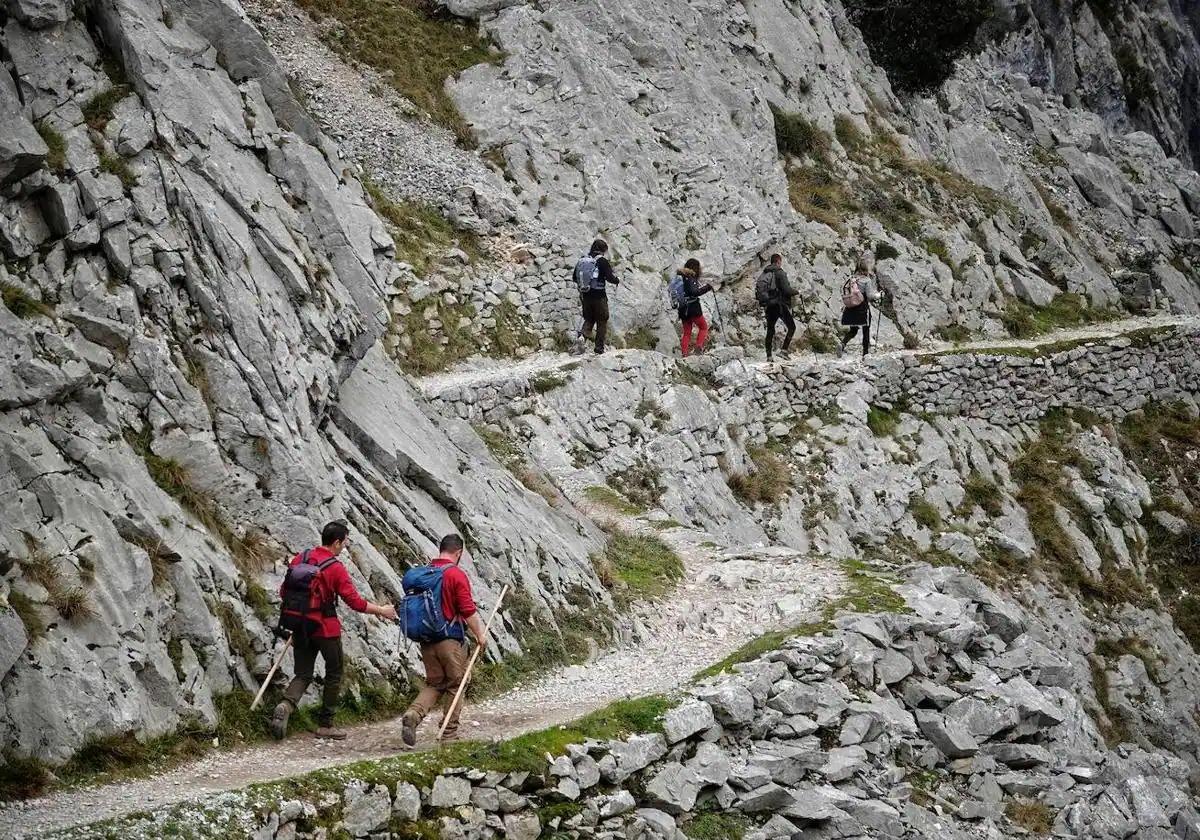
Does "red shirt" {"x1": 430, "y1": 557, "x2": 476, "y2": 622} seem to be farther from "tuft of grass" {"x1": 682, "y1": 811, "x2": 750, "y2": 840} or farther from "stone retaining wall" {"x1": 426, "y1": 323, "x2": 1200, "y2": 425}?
"stone retaining wall" {"x1": 426, "y1": 323, "x2": 1200, "y2": 425}

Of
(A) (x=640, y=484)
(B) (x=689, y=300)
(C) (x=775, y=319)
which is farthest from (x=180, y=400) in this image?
(C) (x=775, y=319)

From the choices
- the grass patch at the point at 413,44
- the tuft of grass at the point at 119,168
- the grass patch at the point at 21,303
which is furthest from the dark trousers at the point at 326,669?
the grass patch at the point at 413,44

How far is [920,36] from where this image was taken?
145 feet

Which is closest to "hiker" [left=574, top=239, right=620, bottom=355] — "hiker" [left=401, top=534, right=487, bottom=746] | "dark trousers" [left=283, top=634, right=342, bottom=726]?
"hiker" [left=401, top=534, right=487, bottom=746]

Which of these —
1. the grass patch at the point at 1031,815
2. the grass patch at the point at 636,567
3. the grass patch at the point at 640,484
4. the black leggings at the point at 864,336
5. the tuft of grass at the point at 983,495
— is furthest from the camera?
the black leggings at the point at 864,336

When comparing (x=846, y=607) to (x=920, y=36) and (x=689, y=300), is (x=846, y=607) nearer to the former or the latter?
(x=689, y=300)

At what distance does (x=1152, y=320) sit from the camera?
37.9 meters

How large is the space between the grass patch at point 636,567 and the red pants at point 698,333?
305 inches

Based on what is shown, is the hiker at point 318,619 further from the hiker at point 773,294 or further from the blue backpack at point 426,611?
the hiker at point 773,294

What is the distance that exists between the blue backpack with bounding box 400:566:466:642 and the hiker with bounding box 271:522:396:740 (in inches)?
10.9

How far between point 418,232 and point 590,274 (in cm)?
506

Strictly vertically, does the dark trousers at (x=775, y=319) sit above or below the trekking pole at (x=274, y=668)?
above

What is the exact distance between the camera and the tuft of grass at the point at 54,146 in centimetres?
1195

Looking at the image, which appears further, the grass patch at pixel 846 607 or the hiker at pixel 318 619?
the grass patch at pixel 846 607
